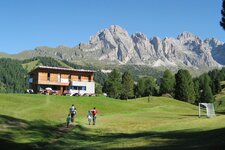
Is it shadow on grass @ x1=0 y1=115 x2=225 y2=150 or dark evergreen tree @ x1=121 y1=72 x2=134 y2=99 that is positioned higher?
dark evergreen tree @ x1=121 y1=72 x2=134 y2=99

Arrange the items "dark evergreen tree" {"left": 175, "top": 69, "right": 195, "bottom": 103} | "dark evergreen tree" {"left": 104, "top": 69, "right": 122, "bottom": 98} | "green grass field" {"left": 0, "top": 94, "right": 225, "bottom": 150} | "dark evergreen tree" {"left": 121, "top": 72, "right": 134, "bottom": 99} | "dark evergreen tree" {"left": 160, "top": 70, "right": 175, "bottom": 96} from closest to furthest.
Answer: "green grass field" {"left": 0, "top": 94, "right": 225, "bottom": 150} < "dark evergreen tree" {"left": 175, "top": 69, "right": 195, "bottom": 103} < "dark evergreen tree" {"left": 104, "top": 69, "right": 122, "bottom": 98} < "dark evergreen tree" {"left": 121, "top": 72, "right": 134, "bottom": 99} < "dark evergreen tree" {"left": 160, "top": 70, "right": 175, "bottom": 96}

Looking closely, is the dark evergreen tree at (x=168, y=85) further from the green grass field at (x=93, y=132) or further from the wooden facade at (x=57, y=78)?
the green grass field at (x=93, y=132)

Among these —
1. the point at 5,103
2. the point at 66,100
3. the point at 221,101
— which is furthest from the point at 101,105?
the point at 221,101

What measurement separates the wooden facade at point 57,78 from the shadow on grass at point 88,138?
7264 cm

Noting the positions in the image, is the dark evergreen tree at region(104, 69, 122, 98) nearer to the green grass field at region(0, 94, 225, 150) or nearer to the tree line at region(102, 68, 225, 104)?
the tree line at region(102, 68, 225, 104)

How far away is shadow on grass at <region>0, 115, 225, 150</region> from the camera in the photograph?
28938mm

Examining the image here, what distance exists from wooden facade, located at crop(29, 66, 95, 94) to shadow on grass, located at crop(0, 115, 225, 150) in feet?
238

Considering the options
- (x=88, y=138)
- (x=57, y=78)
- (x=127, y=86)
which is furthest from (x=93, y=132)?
(x=127, y=86)

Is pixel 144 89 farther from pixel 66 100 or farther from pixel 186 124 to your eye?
pixel 186 124

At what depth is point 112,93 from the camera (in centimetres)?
16738

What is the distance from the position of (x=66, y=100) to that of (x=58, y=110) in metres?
13.1

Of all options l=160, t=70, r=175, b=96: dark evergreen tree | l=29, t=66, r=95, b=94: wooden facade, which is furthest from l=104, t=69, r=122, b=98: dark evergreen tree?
l=29, t=66, r=95, b=94: wooden facade

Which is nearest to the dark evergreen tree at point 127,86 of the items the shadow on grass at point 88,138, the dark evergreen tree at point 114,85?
the dark evergreen tree at point 114,85

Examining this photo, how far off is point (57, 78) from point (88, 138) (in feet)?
288
